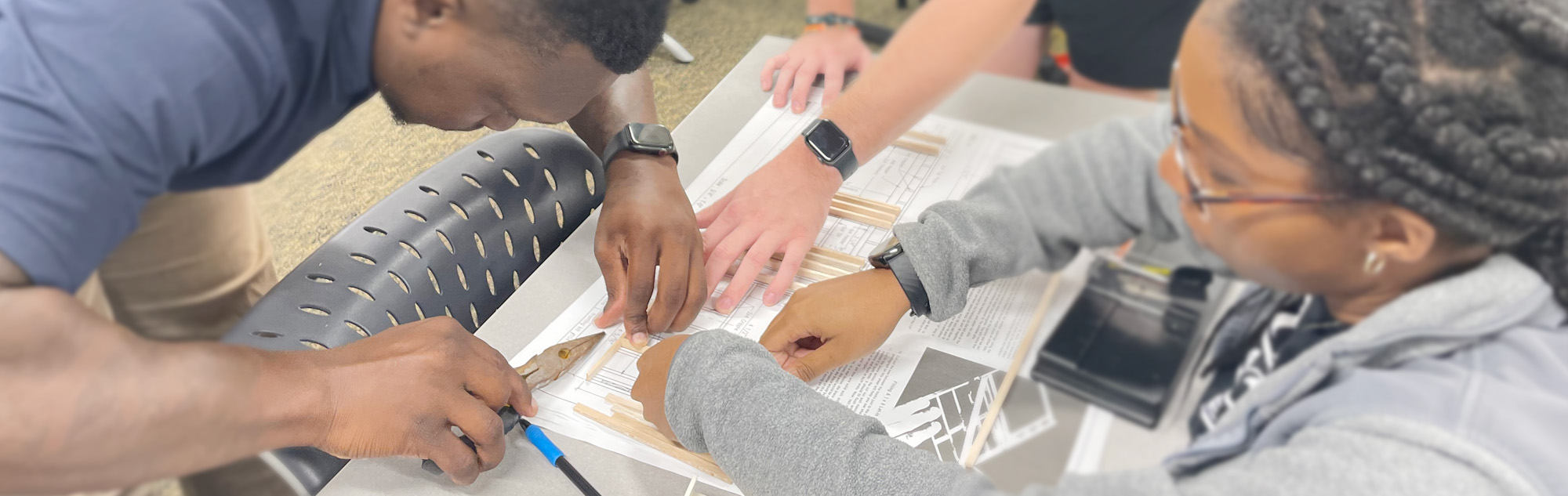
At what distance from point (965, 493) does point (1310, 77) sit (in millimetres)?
308

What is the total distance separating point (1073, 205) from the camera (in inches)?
16.9

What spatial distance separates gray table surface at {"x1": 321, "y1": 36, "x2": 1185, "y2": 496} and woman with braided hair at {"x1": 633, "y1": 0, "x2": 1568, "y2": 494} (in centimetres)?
2

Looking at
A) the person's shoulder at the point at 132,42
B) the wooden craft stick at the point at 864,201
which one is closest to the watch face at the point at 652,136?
the wooden craft stick at the point at 864,201

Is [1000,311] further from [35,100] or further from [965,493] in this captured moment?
[35,100]

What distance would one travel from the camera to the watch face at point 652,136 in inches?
36.6

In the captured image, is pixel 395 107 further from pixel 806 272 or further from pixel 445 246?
pixel 806 272

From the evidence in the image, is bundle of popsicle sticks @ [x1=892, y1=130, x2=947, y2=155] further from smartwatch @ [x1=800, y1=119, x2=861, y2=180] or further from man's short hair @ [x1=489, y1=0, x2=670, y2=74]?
man's short hair @ [x1=489, y1=0, x2=670, y2=74]

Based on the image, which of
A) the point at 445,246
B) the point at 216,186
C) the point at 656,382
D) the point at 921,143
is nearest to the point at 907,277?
the point at 921,143

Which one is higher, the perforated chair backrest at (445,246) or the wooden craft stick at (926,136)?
the wooden craft stick at (926,136)

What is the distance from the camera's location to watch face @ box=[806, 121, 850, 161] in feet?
2.13

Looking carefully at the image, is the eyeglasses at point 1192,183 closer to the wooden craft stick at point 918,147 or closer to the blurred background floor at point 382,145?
the wooden craft stick at point 918,147

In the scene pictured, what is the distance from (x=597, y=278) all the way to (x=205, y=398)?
0.38 metres

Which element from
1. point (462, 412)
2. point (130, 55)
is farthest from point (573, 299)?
point (130, 55)

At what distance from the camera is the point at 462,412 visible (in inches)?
25.6
